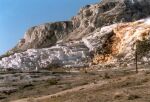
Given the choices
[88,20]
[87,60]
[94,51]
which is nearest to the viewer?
[87,60]

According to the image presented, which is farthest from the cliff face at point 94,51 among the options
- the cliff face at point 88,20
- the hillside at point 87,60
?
the cliff face at point 88,20

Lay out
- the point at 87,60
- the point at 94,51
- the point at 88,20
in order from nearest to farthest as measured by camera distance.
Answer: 1. the point at 87,60
2. the point at 94,51
3. the point at 88,20

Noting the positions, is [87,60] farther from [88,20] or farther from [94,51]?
[88,20]

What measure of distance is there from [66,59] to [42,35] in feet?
219

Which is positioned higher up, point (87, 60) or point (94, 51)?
point (94, 51)

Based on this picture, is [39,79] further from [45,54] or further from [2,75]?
[45,54]

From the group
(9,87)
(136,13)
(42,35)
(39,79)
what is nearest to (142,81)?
(9,87)

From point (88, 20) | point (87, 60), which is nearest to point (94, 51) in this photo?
point (87, 60)

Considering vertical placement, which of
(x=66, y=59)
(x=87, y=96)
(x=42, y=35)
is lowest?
(x=87, y=96)

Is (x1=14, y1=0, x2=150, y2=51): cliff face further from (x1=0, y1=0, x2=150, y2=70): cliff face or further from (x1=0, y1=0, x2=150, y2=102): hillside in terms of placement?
(x1=0, y1=0, x2=150, y2=70): cliff face

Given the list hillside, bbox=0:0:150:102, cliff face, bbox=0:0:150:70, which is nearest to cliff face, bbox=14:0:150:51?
hillside, bbox=0:0:150:102

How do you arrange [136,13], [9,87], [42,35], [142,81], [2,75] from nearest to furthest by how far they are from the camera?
[142,81] → [9,87] → [2,75] → [136,13] → [42,35]

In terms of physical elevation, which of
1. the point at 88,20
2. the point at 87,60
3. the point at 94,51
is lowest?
the point at 87,60

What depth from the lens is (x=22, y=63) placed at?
11638cm
